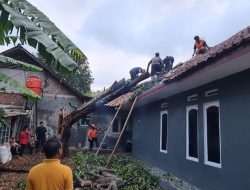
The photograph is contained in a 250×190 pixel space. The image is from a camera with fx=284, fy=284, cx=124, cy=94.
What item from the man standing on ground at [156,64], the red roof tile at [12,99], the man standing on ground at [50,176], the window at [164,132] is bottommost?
the man standing on ground at [50,176]

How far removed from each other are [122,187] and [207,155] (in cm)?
258

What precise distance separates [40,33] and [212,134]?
6056mm

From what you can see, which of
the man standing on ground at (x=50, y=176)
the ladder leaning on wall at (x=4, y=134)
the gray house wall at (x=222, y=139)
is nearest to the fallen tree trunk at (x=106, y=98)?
the gray house wall at (x=222, y=139)

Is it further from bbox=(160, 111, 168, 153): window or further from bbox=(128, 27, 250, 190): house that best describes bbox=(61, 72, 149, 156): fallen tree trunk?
bbox=(160, 111, 168, 153): window

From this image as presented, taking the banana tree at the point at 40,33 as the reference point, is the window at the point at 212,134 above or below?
below

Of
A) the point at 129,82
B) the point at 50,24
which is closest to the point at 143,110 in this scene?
the point at 129,82

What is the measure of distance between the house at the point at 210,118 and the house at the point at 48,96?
984 cm

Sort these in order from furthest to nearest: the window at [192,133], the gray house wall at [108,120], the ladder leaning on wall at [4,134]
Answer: the gray house wall at [108,120], the ladder leaning on wall at [4,134], the window at [192,133]

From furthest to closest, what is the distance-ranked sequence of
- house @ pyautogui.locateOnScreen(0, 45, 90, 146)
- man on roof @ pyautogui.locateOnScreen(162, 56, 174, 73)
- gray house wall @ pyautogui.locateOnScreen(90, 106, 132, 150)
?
gray house wall @ pyautogui.locateOnScreen(90, 106, 132, 150), house @ pyautogui.locateOnScreen(0, 45, 90, 146), man on roof @ pyautogui.locateOnScreen(162, 56, 174, 73)

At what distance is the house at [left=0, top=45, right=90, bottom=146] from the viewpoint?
19.0m

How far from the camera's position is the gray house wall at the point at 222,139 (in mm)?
6488

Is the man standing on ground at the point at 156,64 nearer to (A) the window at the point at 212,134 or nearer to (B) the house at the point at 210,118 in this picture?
(B) the house at the point at 210,118

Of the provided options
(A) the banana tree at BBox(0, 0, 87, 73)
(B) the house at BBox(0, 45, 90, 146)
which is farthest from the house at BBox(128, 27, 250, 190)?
(B) the house at BBox(0, 45, 90, 146)

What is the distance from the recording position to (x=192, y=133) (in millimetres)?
9156
